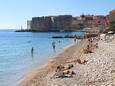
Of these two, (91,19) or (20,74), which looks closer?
(20,74)

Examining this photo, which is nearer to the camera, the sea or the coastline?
the coastline

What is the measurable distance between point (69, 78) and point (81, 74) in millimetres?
1047

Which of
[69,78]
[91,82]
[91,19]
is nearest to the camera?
[91,82]

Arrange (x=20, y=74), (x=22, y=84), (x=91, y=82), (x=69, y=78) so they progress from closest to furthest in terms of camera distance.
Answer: (x=91, y=82)
(x=69, y=78)
(x=22, y=84)
(x=20, y=74)

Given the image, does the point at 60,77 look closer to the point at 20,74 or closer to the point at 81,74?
the point at 81,74

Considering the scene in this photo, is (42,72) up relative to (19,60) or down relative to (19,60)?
up

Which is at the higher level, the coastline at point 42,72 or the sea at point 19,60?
the coastline at point 42,72

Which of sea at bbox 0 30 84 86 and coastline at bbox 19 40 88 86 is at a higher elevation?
coastline at bbox 19 40 88 86

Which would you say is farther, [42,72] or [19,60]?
[19,60]

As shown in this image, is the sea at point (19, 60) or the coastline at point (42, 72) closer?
the coastline at point (42, 72)

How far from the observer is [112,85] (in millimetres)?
11445

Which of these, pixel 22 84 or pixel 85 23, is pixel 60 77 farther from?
pixel 85 23

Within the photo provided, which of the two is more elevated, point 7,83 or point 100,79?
point 100,79

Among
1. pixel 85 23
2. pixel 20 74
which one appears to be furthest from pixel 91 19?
pixel 20 74
